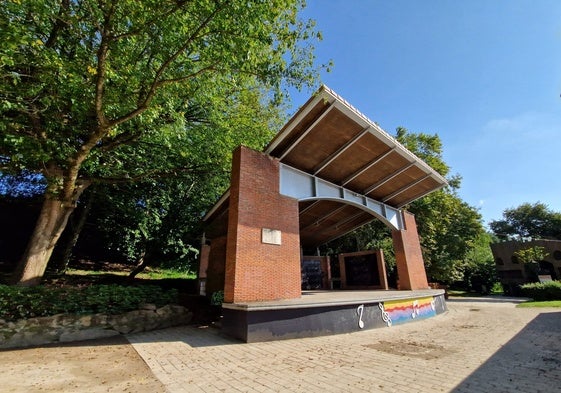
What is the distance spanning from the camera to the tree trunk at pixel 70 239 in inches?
523

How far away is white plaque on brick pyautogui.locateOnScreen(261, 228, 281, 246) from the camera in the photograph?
29.0 ft

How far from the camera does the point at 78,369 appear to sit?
5004 millimetres

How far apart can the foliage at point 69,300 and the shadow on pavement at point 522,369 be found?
8.84m

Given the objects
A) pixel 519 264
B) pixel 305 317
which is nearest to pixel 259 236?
pixel 305 317

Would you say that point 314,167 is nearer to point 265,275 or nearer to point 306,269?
point 265,275

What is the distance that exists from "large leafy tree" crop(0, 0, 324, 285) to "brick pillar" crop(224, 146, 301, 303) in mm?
2669

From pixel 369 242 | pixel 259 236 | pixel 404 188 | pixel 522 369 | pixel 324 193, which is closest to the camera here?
pixel 522 369

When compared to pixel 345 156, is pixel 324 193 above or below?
below

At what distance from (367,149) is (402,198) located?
18.9ft

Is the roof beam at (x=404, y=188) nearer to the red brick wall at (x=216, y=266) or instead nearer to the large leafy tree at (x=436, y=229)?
the large leafy tree at (x=436, y=229)

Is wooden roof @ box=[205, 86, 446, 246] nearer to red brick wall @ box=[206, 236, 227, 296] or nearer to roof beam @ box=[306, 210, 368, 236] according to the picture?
roof beam @ box=[306, 210, 368, 236]

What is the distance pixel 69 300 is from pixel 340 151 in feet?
34.1

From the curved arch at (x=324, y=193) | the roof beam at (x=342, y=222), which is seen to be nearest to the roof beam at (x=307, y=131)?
the curved arch at (x=324, y=193)

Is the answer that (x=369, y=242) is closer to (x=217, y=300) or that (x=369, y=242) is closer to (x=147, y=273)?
(x=217, y=300)
